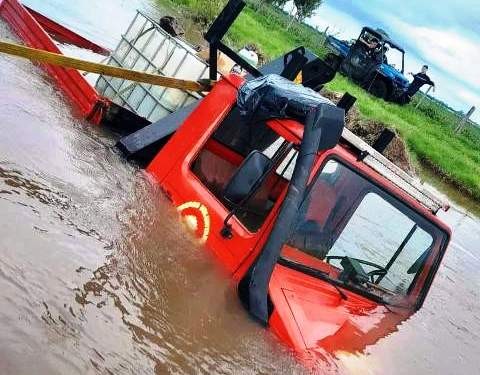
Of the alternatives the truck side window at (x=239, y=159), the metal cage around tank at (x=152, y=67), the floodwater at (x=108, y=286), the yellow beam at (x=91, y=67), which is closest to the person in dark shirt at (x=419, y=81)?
the metal cage around tank at (x=152, y=67)

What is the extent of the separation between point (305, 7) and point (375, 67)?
2482 cm

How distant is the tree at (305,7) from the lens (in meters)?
48.4

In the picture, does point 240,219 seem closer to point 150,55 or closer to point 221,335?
point 221,335

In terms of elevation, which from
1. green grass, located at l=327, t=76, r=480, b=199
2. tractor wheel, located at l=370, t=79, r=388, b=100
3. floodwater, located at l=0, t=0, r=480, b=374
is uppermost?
tractor wheel, located at l=370, t=79, r=388, b=100

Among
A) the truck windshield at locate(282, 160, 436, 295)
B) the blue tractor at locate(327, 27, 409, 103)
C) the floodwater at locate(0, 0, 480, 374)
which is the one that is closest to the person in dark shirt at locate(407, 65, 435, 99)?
the blue tractor at locate(327, 27, 409, 103)

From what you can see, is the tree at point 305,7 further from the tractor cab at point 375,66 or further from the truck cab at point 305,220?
the truck cab at point 305,220

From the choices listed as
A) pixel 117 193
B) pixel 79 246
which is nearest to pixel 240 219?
pixel 79 246

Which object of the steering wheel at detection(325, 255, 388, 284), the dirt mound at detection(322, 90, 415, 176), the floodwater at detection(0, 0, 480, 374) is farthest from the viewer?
the dirt mound at detection(322, 90, 415, 176)

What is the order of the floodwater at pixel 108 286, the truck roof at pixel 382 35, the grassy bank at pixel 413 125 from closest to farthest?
the floodwater at pixel 108 286, the grassy bank at pixel 413 125, the truck roof at pixel 382 35

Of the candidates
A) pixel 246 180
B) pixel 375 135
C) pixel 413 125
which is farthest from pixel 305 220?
pixel 413 125

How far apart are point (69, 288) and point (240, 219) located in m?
1.18

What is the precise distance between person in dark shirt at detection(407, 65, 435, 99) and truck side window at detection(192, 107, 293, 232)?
24267mm

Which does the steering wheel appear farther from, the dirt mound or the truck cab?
the dirt mound

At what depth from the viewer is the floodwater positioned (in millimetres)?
2967
